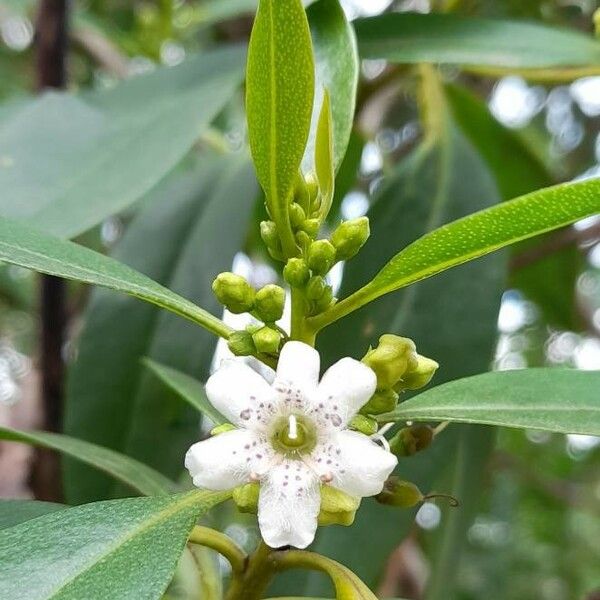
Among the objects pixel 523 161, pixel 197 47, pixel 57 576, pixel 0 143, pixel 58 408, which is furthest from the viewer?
pixel 197 47

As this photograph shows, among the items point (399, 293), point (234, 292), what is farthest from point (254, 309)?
point (399, 293)

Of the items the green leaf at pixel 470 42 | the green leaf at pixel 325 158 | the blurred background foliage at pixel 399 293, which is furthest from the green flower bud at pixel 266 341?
the green leaf at pixel 470 42

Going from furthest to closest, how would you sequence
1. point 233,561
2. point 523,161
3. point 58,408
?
point 523,161 < point 58,408 < point 233,561

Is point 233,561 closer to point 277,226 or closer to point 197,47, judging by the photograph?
point 277,226

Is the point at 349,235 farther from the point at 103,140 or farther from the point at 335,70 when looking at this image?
the point at 103,140

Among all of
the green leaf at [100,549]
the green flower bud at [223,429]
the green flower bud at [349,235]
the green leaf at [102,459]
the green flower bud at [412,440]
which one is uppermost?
the green flower bud at [349,235]

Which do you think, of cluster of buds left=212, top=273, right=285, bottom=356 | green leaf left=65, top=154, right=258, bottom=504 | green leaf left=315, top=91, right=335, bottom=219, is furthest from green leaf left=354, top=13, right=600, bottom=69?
cluster of buds left=212, top=273, right=285, bottom=356

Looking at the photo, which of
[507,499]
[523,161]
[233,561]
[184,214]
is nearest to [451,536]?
[233,561]

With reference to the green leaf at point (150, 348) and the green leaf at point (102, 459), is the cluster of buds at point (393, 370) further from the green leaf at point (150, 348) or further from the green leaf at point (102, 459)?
the green leaf at point (150, 348)
